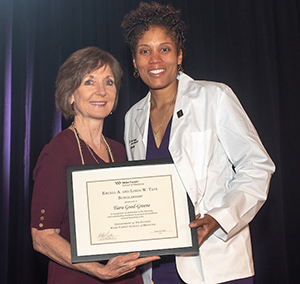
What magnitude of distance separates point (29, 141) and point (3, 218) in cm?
65

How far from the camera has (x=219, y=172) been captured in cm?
167

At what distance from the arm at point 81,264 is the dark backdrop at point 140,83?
4.55 ft

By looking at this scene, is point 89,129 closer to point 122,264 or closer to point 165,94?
point 165,94

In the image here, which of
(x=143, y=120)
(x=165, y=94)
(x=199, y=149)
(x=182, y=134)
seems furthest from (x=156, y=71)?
(x=199, y=149)

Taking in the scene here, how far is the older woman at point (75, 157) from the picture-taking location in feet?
4.53

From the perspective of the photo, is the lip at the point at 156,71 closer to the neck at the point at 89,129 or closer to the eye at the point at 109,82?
the eye at the point at 109,82

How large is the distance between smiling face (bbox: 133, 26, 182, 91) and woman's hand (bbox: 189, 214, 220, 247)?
0.83m

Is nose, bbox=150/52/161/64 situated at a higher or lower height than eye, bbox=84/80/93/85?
higher

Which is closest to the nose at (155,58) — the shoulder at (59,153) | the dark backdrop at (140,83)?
the shoulder at (59,153)

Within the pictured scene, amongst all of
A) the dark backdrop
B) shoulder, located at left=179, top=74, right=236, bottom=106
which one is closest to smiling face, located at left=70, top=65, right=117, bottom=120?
shoulder, located at left=179, top=74, right=236, bottom=106

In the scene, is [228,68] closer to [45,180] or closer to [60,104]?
[60,104]

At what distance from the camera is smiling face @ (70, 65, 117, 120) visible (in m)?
1.71

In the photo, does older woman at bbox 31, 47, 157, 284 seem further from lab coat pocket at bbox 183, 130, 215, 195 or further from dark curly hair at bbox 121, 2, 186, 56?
lab coat pocket at bbox 183, 130, 215, 195

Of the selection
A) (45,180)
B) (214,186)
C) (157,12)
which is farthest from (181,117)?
(45,180)
